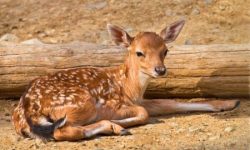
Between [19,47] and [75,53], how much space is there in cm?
65

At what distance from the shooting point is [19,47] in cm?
828

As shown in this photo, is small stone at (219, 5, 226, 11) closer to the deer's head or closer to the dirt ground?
the dirt ground

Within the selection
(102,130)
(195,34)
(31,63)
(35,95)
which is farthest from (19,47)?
(195,34)

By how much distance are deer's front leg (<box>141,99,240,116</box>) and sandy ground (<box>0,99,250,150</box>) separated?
138mm

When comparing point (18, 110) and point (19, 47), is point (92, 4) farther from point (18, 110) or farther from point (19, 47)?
point (18, 110)

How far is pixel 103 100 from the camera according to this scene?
745 centimetres

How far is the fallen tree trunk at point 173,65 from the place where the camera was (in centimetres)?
805

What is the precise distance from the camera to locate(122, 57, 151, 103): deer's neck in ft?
25.4

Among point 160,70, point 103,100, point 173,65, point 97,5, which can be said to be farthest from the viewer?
point 97,5

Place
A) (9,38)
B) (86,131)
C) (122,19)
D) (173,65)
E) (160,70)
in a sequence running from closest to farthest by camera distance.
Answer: (86,131) < (160,70) < (173,65) < (9,38) < (122,19)

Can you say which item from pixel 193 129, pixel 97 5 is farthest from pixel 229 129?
pixel 97 5

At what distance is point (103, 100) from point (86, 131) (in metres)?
0.59

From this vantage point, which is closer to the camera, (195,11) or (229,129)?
(229,129)

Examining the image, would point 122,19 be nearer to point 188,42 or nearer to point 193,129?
point 188,42
